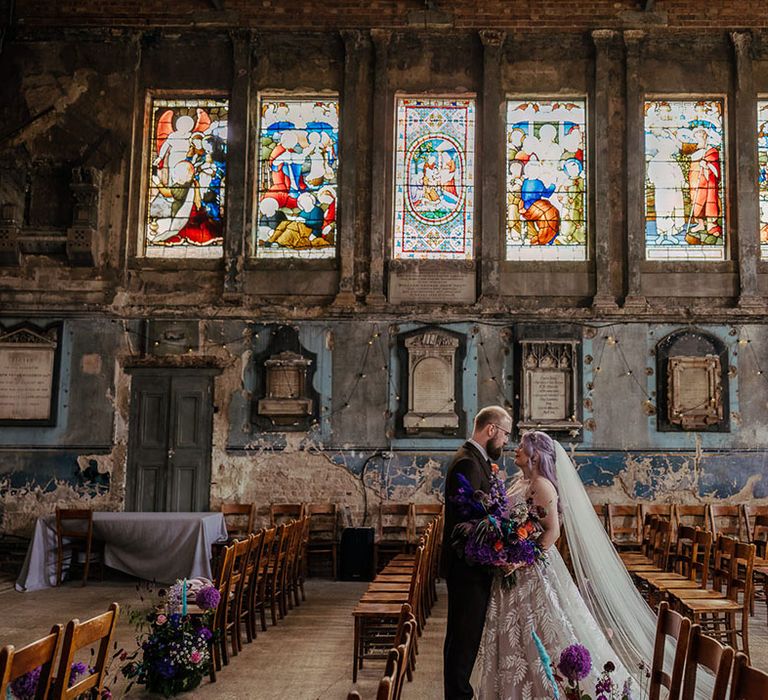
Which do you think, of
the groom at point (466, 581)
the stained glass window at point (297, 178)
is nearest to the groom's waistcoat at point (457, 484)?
the groom at point (466, 581)

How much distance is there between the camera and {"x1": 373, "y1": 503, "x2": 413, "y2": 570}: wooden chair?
11.3 meters

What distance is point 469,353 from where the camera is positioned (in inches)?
473

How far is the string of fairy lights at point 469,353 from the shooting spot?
1188 cm

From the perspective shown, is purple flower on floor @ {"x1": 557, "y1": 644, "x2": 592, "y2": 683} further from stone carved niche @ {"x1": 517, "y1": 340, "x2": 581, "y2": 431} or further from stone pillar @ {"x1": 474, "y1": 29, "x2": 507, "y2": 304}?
stone pillar @ {"x1": 474, "y1": 29, "x2": 507, "y2": 304}

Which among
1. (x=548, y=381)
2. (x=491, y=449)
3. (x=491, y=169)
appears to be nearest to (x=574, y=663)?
(x=491, y=449)

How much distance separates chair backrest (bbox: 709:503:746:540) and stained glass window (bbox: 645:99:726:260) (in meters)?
3.65

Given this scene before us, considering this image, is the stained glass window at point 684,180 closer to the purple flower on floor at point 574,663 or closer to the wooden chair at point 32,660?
the purple flower on floor at point 574,663

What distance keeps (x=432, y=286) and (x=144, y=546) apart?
5.25 metres

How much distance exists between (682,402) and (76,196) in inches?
356

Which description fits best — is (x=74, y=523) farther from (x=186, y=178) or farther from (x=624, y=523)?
(x=624, y=523)

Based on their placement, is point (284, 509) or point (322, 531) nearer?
point (284, 509)

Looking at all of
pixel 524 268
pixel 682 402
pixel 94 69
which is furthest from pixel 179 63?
pixel 682 402

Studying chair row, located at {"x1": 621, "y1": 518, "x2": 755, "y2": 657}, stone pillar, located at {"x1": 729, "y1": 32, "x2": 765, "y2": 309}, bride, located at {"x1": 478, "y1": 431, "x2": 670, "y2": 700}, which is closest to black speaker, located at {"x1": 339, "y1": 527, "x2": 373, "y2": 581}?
chair row, located at {"x1": 621, "y1": 518, "x2": 755, "y2": 657}

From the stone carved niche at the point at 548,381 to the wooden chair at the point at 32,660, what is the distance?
29.7ft
